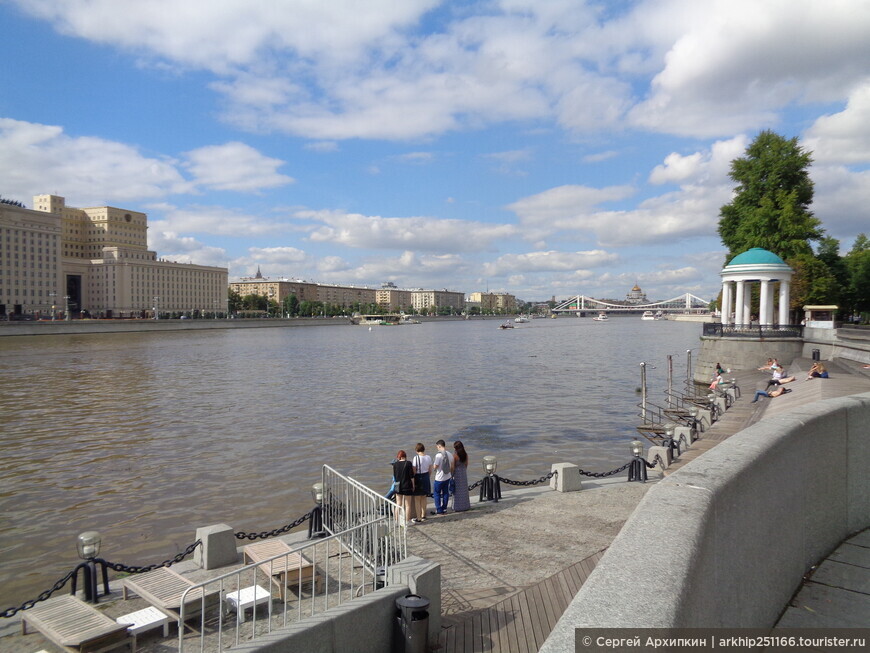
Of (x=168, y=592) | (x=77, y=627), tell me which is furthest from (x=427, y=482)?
(x=77, y=627)

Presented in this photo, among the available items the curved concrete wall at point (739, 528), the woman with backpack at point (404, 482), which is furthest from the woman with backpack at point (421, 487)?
the curved concrete wall at point (739, 528)

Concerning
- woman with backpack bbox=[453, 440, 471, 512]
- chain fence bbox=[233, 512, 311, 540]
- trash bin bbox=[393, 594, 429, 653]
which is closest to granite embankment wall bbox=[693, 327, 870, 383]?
woman with backpack bbox=[453, 440, 471, 512]

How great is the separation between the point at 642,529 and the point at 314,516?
26.8 ft

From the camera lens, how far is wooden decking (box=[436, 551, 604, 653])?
641 centimetres

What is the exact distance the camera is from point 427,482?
36.2ft

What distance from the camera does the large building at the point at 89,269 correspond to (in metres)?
131

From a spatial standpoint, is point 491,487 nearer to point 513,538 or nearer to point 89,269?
point 513,538

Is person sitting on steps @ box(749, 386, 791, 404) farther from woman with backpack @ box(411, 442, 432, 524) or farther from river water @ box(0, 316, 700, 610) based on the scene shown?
woman with backpack @ box(411, 442, 432, 524)

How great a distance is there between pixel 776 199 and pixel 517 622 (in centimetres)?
5016

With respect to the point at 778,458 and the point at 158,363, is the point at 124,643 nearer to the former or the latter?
the point at 778,458

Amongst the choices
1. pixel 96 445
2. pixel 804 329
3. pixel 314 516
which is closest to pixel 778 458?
pixel 314 516

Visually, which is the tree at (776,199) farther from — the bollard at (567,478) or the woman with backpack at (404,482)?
the woman with backpack at (404,482)

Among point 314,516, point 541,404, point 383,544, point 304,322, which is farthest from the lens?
point 304,322

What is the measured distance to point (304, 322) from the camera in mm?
182000
